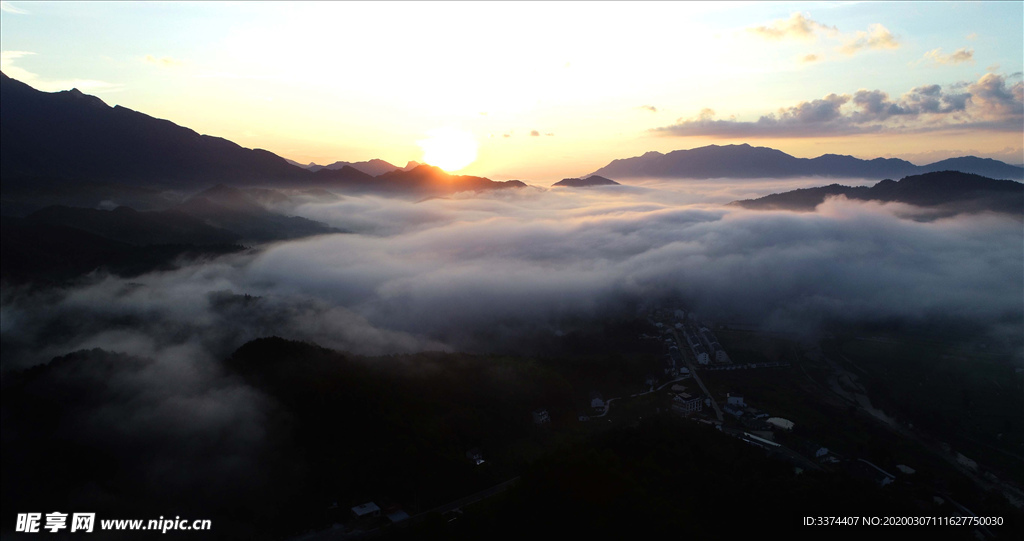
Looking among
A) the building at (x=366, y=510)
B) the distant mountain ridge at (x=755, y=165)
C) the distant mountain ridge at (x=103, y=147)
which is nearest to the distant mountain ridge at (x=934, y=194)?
the distant mountain ridge at (x=755, y=165)

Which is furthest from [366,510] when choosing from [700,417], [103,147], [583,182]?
[583,182]

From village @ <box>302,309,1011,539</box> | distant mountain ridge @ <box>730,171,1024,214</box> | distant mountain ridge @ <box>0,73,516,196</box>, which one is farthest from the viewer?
distant mountain ridge @ <box>730,171,1024,214</box>

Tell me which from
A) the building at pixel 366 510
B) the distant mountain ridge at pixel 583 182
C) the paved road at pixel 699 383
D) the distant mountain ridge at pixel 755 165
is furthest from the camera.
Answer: the distant mountain ridge at pixel 755 165

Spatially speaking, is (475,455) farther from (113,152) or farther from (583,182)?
(583,182)

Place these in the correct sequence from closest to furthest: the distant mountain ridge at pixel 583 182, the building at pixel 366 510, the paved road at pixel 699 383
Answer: the building at pixel 366 510
the paved road at pixel 699 383
the distant mountain ridge at pixel 583 182

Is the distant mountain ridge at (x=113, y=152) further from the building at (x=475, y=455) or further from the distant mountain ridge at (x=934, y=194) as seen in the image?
the distant mountain ridge at (x=934, y=194)

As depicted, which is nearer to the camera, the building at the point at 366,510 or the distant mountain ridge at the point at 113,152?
the building at the point at 366,510

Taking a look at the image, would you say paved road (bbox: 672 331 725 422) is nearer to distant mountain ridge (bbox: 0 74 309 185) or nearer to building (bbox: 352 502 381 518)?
building (bbox: 352 502 381 518)

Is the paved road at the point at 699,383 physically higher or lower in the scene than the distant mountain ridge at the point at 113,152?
lower

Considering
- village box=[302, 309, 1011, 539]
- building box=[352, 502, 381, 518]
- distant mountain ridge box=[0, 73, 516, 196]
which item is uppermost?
distant mountain ridge box=[0, 73, 516, 196]

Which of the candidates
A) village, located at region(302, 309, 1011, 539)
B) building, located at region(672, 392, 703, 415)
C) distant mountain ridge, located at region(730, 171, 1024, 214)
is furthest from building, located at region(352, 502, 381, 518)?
distant mountain ridge, located at region(730, 171, 1024, 214)
